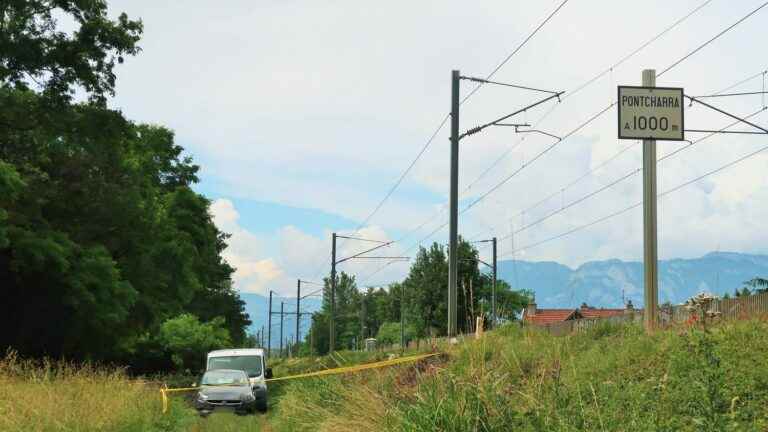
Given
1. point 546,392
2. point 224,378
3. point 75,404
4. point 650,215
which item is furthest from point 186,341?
point 546,392

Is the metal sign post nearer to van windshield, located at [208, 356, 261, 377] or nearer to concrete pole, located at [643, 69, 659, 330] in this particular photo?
concrete pole, located at [643, 69, 659, 330]

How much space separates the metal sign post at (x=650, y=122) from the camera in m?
13.7

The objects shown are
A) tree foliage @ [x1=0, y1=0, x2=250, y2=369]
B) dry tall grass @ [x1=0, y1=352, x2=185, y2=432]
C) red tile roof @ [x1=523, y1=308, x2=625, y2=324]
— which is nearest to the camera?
dry tall grass @ [x1=0, y1=352, x2=185, y2=432]

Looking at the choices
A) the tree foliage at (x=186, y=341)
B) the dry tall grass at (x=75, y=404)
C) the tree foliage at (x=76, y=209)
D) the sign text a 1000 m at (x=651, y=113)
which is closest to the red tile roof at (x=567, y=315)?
the sign text a 1000 m at (x=651, y=113)

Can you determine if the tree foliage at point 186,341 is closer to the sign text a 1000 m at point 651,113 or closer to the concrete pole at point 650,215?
the concrete pole at point 650,215

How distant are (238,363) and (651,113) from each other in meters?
19.5

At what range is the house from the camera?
18.0 m

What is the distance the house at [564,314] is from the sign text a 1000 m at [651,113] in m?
3.52

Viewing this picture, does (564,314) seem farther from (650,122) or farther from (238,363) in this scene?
(650,122)

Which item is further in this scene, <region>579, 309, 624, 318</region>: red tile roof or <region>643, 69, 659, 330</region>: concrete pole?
<region>579, 309, 624, 318</region>: red tile roof

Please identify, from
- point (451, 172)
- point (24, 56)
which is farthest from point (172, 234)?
point (451, 172)

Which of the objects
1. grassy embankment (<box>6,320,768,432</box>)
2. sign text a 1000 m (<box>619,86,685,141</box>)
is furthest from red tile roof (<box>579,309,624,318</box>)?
grassy embankment (<box>6,320,768,432</box>)

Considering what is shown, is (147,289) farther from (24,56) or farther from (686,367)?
(686,367)

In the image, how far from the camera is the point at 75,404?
1483 cm
